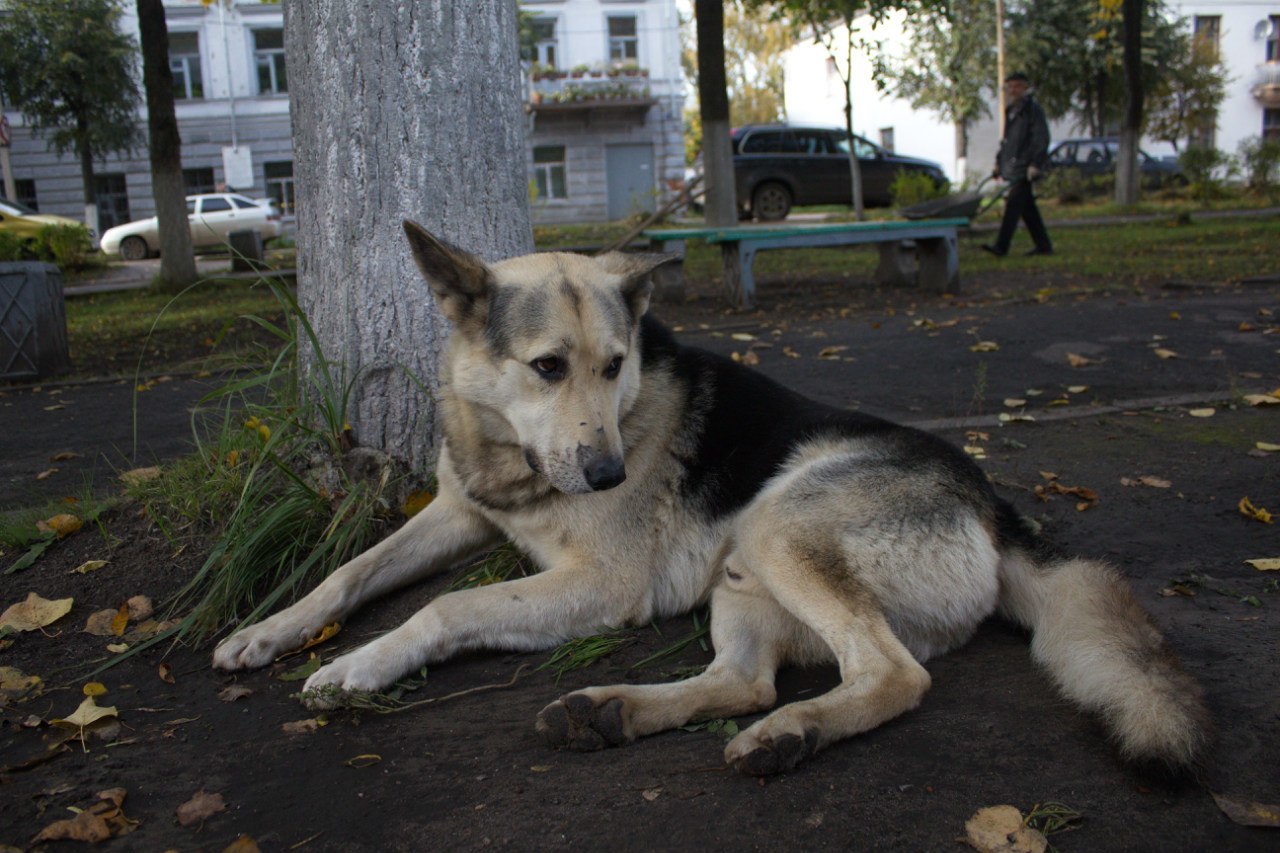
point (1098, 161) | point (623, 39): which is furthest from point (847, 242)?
point (623, 39)

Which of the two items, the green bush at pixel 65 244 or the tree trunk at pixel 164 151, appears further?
the green bush at pixel 65 244

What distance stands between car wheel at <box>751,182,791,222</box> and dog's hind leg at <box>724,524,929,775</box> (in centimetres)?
2404

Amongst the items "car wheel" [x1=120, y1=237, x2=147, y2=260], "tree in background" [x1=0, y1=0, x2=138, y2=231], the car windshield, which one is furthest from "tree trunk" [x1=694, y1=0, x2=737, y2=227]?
"tree in background" [x1=0, y1=0, x2=138, y2=231]

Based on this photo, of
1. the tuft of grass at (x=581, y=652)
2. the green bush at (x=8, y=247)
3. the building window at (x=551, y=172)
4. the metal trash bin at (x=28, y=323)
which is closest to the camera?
the tuft of grass at (x=581, y=652)

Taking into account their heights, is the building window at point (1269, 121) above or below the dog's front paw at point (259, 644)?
above

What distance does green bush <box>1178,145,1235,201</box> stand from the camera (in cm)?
2300

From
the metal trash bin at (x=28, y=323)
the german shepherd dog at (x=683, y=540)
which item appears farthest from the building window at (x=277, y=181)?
the german shepherd dog at (x=683, y=540)

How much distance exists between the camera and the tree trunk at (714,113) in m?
13.6

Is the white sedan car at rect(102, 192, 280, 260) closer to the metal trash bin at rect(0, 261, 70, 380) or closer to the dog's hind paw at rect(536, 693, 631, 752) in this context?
the metal trash bin at rect(0, 261, 70, 380)

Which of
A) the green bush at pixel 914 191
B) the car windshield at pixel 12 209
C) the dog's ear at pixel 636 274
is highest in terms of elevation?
the car windshield at pixel 12 209

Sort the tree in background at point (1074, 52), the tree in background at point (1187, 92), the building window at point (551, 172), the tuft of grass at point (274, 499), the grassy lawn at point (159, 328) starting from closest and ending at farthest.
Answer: the tuft of grass at point (274, 499) < the grassy lawn at point (159, 328) < the tree in background at point (1074, 52) < the tree in background at point (1187, 92) < the building window at point (551, 172)

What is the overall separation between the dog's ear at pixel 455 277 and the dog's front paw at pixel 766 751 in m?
1.61

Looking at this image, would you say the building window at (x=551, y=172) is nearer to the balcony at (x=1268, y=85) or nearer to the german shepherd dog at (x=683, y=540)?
the balcony at (x=1268, y=85)

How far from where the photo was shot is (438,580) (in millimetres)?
3598
